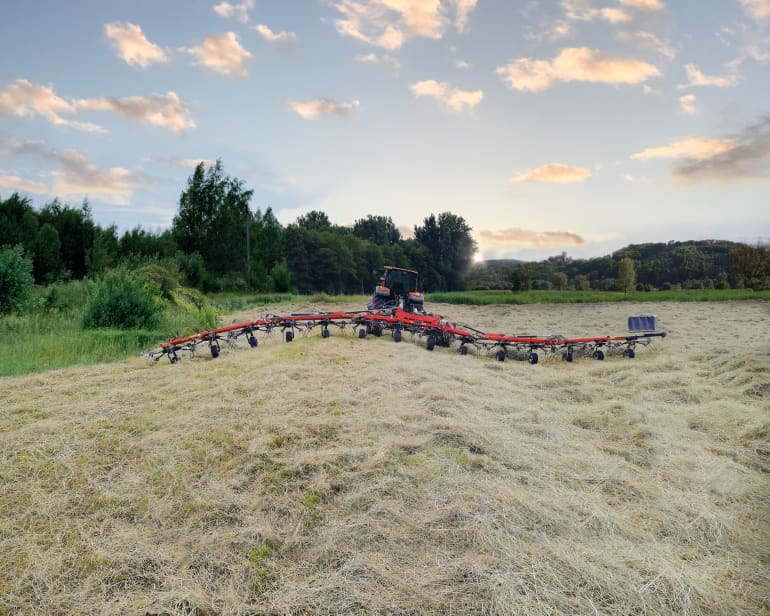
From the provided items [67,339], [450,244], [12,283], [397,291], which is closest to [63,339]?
[67,339]

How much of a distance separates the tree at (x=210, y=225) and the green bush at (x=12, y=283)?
1932 centimetres

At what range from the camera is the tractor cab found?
12812mm

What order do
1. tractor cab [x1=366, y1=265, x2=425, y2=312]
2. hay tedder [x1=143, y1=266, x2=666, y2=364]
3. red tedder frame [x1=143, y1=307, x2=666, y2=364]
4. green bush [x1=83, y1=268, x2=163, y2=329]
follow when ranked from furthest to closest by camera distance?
tractor cab [x1=366, y1=265, x2=425, y2=312], green bush [x1=83, y1=268, x2=163, y2=329], red tedder frame [x1=143, y1=307, x2=666, y2=364], hay tedder [x1=143, y1=266, x2=666, y2=364]

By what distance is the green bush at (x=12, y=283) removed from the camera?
45.0ft

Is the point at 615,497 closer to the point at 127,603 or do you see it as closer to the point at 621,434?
the point at 621,434

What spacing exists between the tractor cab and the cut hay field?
5.77m

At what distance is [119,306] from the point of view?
39.8 ft

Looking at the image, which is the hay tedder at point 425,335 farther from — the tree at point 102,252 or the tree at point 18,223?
the tree at point 18,223

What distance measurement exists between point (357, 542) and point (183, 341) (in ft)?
20.5

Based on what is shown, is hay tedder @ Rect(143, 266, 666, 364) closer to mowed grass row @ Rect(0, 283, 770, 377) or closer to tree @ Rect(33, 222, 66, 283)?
mowed grass row @ Rect(0, 283, 770, 377)

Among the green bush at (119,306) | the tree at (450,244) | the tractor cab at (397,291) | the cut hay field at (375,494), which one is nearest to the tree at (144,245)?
the green bush at (119,306)

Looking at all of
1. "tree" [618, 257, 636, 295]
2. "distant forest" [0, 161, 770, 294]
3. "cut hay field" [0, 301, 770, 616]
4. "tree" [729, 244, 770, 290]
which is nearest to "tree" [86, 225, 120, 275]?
"distant forest" [0, 161, 770, 294]

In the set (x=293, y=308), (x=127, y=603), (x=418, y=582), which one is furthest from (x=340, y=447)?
(x=293, y=308)

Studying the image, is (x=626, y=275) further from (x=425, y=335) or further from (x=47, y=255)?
(x=47, y=255)
